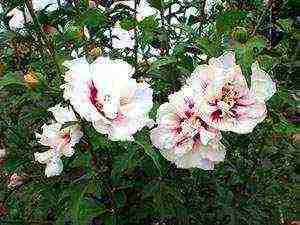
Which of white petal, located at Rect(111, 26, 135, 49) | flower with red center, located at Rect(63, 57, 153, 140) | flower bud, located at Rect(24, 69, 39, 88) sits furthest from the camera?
white petal, located at Rect(111, 26, 135, 49)

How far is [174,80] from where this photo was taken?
4.63 ft

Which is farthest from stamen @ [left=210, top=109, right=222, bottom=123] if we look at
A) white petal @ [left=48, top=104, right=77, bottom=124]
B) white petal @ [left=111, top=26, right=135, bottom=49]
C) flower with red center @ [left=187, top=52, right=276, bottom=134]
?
white petal @ [left=111, top=26, right=135, bottom=49]

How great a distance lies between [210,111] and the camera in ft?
3.99

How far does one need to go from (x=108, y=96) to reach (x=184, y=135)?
0.51ft

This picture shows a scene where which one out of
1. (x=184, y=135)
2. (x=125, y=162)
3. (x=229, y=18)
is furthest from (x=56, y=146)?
(x=229, y=18)

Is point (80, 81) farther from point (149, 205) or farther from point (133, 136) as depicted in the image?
point (149, 205)

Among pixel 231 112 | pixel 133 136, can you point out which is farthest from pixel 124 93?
pixel 231 112

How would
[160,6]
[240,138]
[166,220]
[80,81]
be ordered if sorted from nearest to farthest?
[80,81] < [160,6] < [240,138] < [166,220]

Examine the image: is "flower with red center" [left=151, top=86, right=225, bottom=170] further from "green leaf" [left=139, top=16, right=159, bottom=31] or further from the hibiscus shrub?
"green leaf" [left=139, top=16, right=159, bottom=31]

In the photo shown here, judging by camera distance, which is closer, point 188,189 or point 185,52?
point 185,52

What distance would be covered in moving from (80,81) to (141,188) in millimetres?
383

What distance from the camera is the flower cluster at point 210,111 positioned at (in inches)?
48.3

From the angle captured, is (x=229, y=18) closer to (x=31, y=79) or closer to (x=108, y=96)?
(x=108, y=96)

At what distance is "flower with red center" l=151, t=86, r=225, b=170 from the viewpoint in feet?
4.08
